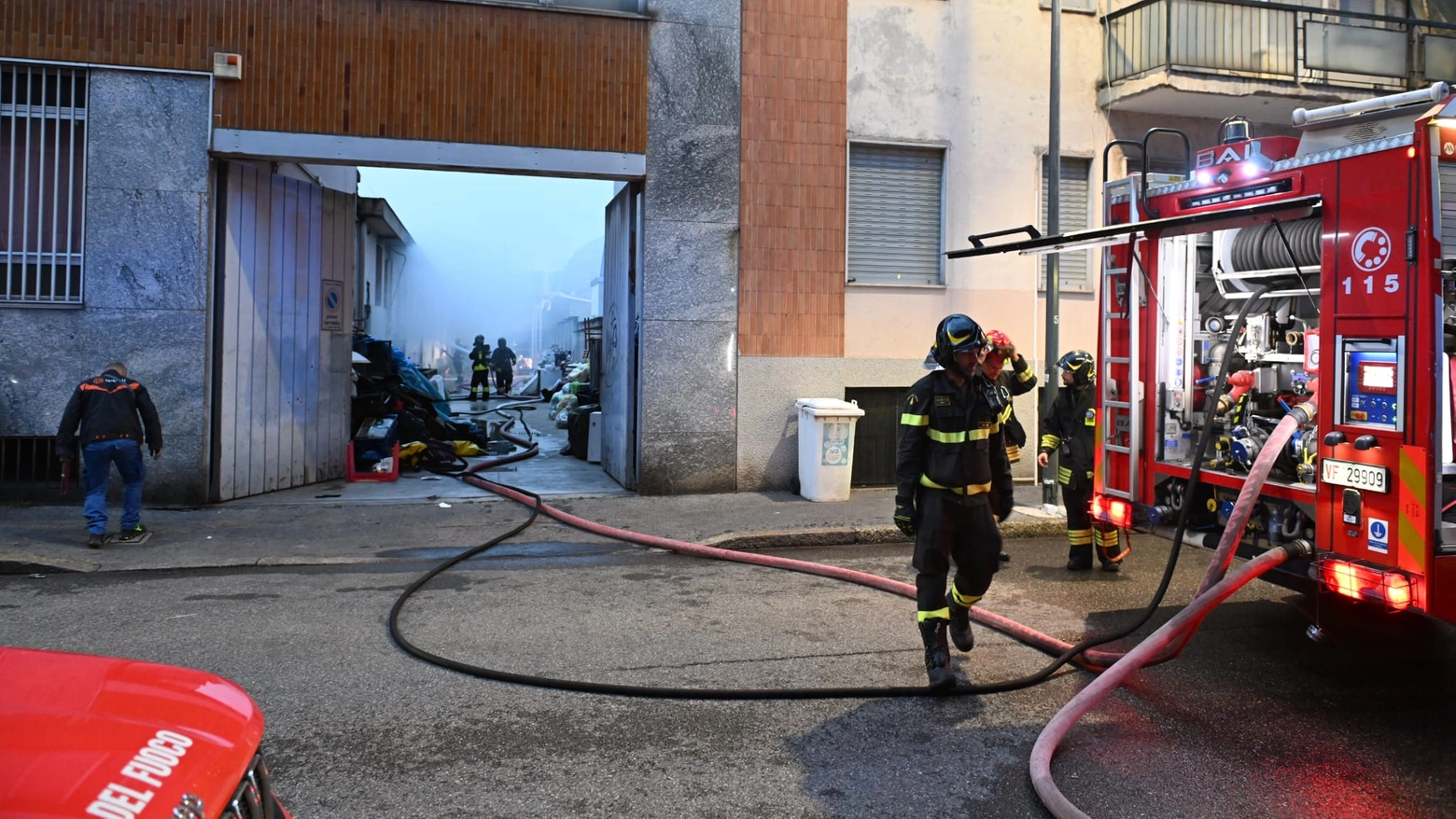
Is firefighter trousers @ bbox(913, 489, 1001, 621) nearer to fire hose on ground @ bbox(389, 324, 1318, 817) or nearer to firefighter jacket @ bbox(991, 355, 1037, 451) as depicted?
fire hose on ground @ bbox(389, 324, 1318, 817)

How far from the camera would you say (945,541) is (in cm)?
487

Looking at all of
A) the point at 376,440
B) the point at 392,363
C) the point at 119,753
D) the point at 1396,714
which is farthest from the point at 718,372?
the point at 119,753

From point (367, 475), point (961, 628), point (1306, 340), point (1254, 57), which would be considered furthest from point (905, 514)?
point (1254, 57)

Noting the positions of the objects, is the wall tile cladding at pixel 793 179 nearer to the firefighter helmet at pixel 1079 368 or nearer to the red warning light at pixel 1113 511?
the firefighter helmet at pixel 1079 368

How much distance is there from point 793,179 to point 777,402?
2.56 meters

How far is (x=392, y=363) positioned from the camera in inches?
547

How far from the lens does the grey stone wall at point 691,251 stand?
10727 millimetres

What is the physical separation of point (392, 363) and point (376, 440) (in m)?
2.24

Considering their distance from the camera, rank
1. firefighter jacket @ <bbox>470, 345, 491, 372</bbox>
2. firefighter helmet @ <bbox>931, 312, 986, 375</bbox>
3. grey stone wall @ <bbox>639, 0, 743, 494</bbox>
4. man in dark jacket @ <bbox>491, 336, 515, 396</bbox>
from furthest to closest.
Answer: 1. man in dark jacket @ <bbox>491, 336, 515, 396</bbox>
2. firefighter jacket @ <bbox>470, 345, 491, 372</bbox>
3. grey stone wall @ <bbox>639, 0, 743, 494</bbox>
4. firefighter helmet @ <bbox>931, 312, 986, 375</bbox>

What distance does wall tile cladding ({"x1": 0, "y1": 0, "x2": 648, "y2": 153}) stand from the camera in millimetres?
9391

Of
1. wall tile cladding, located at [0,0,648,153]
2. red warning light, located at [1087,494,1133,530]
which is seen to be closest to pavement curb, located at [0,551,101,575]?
wall tile cladding, located at [0,0,648,153]

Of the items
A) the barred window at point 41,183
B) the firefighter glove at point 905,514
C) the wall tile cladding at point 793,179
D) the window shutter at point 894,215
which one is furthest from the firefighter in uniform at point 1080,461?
the barred window at point 41,183

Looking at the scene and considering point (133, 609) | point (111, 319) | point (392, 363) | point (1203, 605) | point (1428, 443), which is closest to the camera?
point (1428, 443)

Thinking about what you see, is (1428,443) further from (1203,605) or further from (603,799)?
(603,799)
